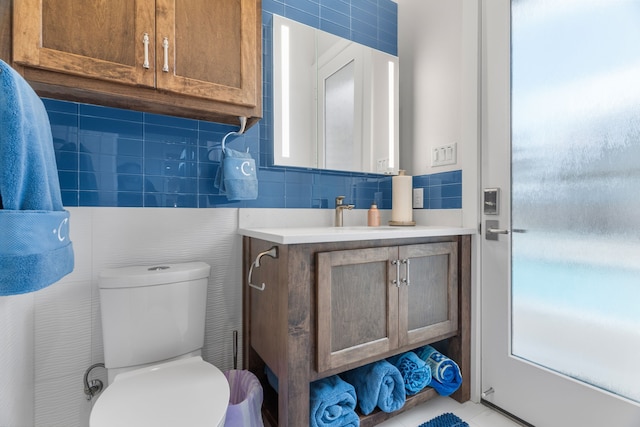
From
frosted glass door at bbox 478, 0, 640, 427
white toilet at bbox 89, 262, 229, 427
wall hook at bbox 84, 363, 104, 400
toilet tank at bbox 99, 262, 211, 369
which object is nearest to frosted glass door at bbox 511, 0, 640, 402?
frosted glass door at bbox 478, 0, 640, 427

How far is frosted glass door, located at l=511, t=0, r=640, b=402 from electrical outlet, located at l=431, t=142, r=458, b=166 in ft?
0.98

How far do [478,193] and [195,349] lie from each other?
1.48m

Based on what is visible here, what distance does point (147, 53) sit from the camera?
1.04 m

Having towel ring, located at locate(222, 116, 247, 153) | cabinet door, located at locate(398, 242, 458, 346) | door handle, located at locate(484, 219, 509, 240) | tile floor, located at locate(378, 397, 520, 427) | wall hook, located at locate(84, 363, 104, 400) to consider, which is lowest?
tile floor, located at locate(378, 397, 520, 427)

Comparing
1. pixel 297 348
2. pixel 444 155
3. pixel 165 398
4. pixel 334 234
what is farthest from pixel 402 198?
pixel 165 398

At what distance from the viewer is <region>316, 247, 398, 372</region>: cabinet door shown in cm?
112

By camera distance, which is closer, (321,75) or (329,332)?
(329,332)

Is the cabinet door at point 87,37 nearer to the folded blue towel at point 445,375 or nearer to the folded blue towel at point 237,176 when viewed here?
the folded blue towel at point 237,176

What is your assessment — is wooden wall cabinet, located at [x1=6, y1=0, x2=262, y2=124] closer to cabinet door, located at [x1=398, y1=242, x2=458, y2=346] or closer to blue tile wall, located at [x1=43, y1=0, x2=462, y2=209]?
blue tile wall, located at [x1=43, y1=0, x2=462, y2=209]

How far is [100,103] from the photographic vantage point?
120cm

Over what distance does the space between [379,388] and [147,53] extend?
5.04 feet

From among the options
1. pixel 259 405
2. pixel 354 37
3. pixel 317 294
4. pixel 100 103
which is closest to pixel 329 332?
pixel 317 294

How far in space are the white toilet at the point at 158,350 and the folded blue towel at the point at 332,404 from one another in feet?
1.15

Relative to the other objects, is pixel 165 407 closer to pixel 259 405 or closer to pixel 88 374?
pixel 259 405
